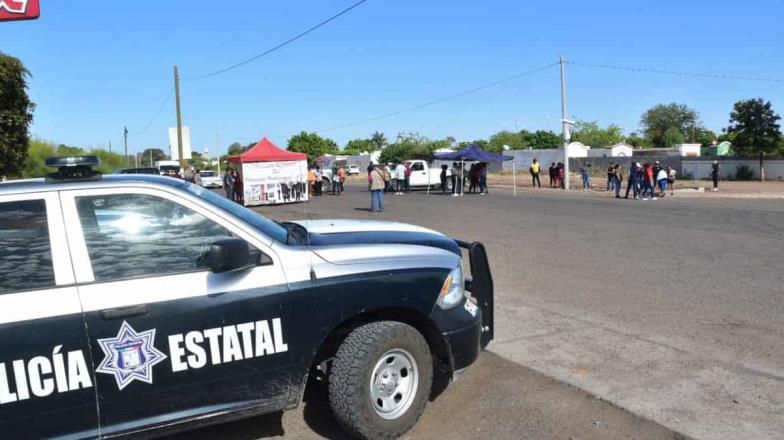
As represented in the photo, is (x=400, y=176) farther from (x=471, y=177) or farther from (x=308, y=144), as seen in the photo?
(x=308, y=144)

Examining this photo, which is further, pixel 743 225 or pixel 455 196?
pixel 455 196

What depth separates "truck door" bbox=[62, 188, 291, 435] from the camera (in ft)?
10.5

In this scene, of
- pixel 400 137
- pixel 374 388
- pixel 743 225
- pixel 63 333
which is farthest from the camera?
pixel 400 137

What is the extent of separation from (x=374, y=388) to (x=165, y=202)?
5.33ft

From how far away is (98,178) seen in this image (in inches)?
141

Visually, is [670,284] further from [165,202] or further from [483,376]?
[165,202]

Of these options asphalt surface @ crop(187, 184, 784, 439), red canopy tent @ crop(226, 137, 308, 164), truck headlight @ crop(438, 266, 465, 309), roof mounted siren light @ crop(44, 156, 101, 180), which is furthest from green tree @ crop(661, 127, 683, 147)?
roof mounted siren light @ crop(44, 156, 101, 180)

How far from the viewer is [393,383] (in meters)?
3.92

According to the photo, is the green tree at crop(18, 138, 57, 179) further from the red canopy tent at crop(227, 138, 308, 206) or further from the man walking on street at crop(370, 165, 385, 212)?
the man walking on street at crop(370, 165, 385, 212)

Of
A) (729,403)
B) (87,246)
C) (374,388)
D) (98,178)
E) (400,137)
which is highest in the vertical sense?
(400,137)

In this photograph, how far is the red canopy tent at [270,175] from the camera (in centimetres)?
2548

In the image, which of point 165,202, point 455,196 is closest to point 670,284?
point 165,202

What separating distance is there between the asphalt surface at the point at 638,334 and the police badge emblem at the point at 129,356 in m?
1.19

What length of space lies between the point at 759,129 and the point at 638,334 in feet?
145
